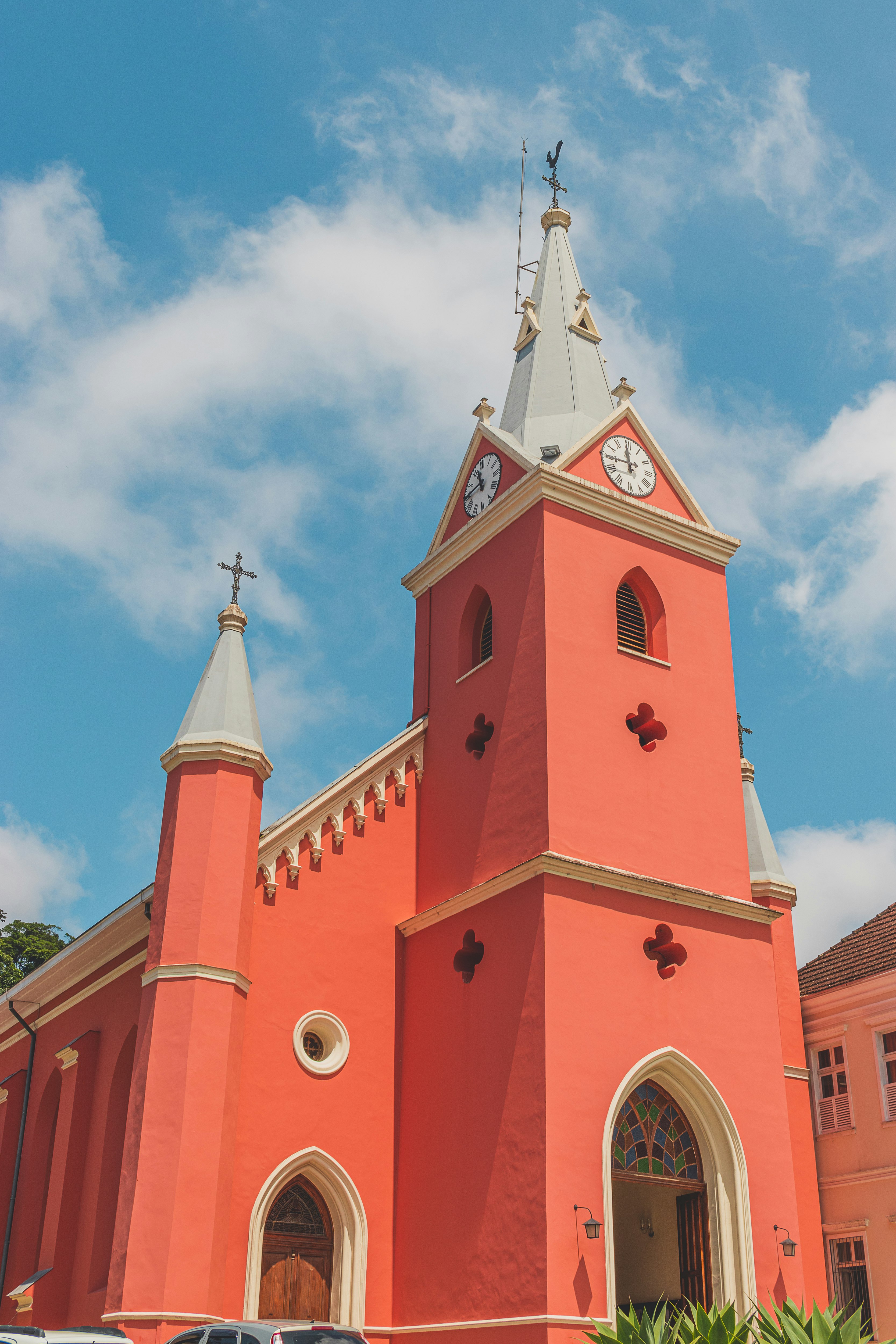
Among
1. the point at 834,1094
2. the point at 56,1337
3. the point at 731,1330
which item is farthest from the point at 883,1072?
the point at 56,1337

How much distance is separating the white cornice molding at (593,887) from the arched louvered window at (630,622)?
161 inches

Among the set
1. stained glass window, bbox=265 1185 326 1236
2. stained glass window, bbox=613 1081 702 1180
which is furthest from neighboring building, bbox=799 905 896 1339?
stained glass window, bbox=265 1185 326 1236

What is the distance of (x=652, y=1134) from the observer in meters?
18.5

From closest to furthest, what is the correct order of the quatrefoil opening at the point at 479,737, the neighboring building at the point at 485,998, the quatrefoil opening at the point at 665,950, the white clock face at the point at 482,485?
1. the neighboring building at the point at 485,998
2. the quatrefoil opening at the point at 665,950
3. the quatrefoil opening at the point at 479,737
4. the white clock face at the point at 482,485

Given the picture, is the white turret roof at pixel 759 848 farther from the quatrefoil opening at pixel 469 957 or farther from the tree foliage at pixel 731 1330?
the tree foliage at pixel 731 1330

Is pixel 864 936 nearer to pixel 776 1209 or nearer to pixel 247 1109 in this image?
pixel 776 1209

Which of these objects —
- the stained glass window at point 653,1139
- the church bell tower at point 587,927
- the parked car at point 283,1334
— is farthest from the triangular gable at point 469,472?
the parked car at point 283,1334

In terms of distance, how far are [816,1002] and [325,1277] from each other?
10.6 meters

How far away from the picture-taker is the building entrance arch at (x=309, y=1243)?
59.9ft

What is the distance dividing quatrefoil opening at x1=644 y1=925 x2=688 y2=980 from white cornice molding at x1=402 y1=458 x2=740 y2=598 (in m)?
6.83

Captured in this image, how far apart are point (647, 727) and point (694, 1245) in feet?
24.7

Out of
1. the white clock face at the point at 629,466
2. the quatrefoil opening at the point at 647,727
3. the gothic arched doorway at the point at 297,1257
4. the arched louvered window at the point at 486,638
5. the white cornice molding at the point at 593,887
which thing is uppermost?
the white clock face at the point at 629,466

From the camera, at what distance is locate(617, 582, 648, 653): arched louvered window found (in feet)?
71.8

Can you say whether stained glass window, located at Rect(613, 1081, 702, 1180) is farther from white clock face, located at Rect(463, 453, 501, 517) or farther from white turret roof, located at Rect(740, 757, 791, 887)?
white clock face, located at Rect(463, 453, 501, 517)
